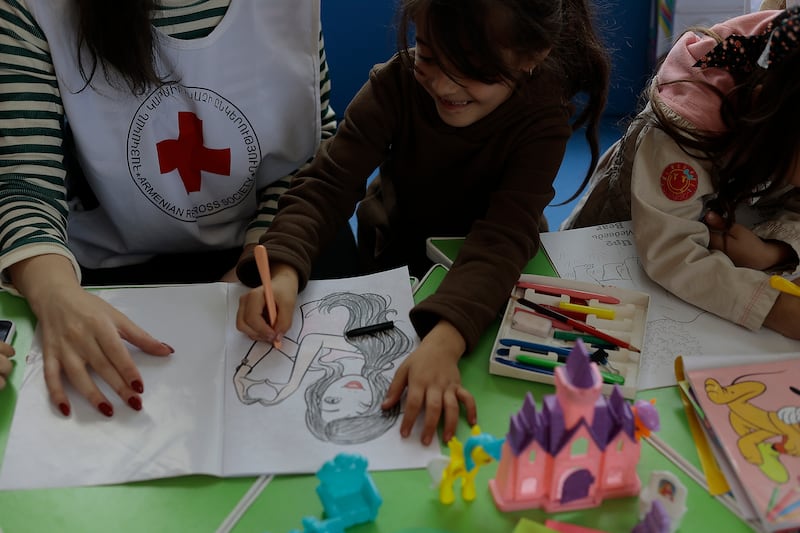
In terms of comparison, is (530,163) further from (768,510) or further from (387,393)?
(768,510)

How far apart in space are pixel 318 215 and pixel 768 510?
0.56m

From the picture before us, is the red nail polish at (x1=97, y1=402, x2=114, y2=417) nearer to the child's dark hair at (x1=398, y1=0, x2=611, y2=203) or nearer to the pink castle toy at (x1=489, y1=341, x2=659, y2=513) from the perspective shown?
the pink castle toy at (x1=489, y1=341, x2=659, y2=513)

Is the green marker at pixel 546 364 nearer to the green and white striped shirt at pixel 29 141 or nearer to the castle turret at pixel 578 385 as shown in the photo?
the castle turret at pixel 578 385

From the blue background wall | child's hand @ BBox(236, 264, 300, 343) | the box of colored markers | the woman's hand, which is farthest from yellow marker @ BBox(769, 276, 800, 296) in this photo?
the blue background wall

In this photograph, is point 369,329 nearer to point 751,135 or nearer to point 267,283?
point 267,283

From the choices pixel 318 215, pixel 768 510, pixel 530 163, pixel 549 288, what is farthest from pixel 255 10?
pixel 768 510

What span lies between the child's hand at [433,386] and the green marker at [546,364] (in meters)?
0.06

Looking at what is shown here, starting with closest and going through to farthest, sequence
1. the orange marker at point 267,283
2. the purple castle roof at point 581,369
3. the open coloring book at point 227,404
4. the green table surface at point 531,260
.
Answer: the purple castle roof at point 581,369, the open coloring book at point 227,404, the orange marker at point 267,283, the green table surface at point 531,260

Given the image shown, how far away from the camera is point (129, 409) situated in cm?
73

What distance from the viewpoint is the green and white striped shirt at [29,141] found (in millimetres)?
854

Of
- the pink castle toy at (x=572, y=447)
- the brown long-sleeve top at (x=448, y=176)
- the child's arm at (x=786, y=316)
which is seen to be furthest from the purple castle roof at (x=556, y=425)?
the child's arm at (x=786, y=316)

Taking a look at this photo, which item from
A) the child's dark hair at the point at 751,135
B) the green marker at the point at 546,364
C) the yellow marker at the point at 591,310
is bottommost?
the green marker at the point at 546,364

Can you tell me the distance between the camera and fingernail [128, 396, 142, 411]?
720 mm

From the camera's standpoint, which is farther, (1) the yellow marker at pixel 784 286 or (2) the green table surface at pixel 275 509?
(1) the yellow marker at pixel 784 286
